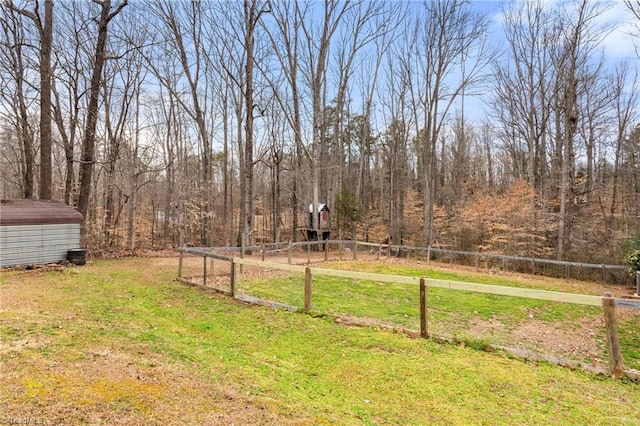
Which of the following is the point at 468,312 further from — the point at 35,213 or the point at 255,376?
the point at 35,213

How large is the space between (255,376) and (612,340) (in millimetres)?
3962

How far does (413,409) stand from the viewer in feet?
9.92

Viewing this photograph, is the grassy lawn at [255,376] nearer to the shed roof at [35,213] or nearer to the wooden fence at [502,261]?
the shed roof at [35,213]

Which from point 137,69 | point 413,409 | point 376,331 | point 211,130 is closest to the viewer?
point 413,409

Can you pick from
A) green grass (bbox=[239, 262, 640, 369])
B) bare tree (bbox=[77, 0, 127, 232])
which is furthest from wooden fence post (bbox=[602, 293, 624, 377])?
bare tree (bbox=[77, 0, 127, 232])

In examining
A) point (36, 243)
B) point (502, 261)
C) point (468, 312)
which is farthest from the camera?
point (502, 261)

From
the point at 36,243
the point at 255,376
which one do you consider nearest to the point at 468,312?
the point at 255,376

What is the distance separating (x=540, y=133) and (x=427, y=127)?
6213 mm

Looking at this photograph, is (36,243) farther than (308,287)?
Yes

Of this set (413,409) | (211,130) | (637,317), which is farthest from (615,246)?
(211,130)

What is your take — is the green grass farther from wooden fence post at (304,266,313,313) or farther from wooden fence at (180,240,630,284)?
wooden fence at (180,240,630,284)

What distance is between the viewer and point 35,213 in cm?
965

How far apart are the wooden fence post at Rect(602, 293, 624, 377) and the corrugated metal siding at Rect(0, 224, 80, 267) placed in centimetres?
1234

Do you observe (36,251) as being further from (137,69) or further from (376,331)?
(137,69)
